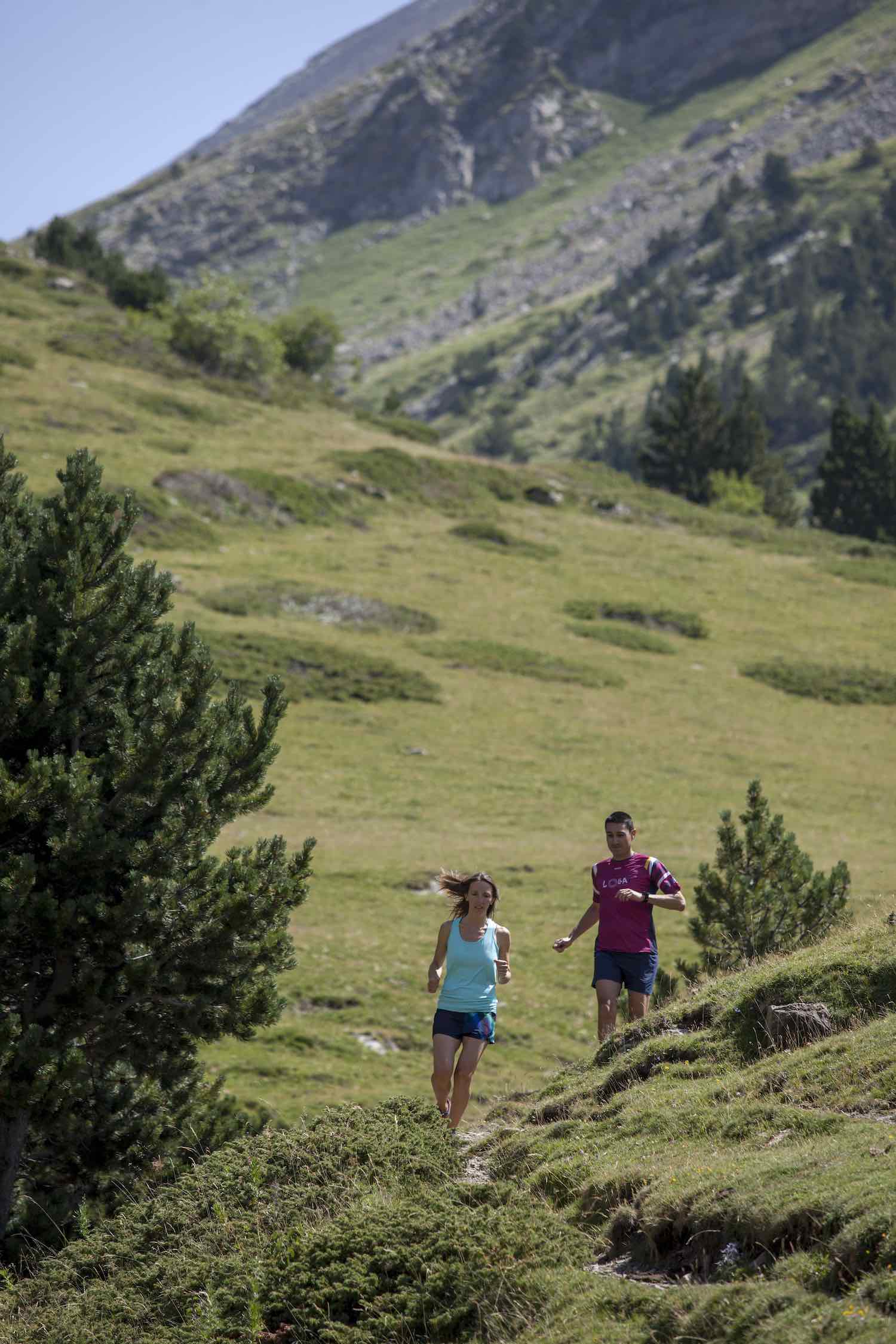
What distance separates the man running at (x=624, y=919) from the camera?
43.2ft

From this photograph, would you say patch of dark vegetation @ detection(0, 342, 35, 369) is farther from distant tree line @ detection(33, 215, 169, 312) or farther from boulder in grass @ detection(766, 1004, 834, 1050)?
boulder in grass @ detection(766, 1004, 834, 1050)

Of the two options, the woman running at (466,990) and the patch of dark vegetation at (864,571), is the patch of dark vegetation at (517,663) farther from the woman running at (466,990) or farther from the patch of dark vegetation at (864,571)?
the woman running at (466,990)

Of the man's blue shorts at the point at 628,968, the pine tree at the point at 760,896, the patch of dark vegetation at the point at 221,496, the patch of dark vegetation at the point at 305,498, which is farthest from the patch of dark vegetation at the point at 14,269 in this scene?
the man's blue shorts at the point at 628,968

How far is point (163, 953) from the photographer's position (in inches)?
538

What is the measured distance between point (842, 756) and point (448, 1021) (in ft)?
105

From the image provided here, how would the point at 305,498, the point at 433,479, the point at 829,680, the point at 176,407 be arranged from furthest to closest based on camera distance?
the point at 433,479 < the point at 176,407 < the point at 305,498 < the point at 829,680

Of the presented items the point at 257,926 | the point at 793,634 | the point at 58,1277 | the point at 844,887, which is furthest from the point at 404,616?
the point at 58,1277

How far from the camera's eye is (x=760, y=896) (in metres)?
18.4

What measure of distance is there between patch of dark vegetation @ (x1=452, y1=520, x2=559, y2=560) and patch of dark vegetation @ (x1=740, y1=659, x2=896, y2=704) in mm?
15530

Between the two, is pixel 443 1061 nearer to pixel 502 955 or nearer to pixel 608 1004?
pixel 502 955

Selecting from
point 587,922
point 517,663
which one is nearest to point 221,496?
point 517,663

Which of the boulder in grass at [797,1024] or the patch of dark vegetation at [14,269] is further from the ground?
the patch of dark vegetation at [14,269]

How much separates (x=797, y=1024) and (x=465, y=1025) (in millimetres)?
2913

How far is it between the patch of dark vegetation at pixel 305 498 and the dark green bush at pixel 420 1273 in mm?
52378
